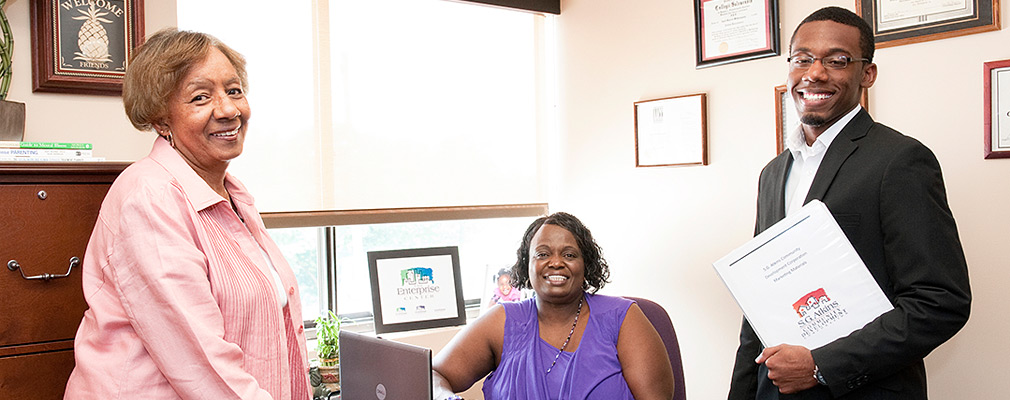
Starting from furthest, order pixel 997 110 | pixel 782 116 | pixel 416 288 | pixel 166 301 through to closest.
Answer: pixel 416 288 < pixel 782 116 < pixel 997 110 < pixel 166 301

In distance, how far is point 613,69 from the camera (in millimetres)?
3344

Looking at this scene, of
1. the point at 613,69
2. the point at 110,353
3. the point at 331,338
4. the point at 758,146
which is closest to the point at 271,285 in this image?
the point at 110,353

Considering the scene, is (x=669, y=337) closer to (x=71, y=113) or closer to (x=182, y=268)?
(x=182, y=268)

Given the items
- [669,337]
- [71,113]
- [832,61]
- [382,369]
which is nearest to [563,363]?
[669,337]

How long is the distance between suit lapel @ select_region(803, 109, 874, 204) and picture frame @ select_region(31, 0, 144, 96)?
185 cm

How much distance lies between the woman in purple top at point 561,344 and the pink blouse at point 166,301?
0.83 m

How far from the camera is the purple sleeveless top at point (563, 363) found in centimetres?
216

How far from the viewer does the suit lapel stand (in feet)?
5.43

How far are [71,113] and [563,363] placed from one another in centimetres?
158

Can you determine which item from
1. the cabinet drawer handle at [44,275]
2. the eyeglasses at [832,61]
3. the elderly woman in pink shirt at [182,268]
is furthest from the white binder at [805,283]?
the cabinet drawer handle at [44,275]

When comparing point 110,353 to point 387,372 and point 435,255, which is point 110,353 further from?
point 435,255

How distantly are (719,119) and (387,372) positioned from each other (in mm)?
1647

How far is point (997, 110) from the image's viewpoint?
2141 mm

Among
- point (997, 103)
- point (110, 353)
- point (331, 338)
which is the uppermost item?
point (997, 103)
